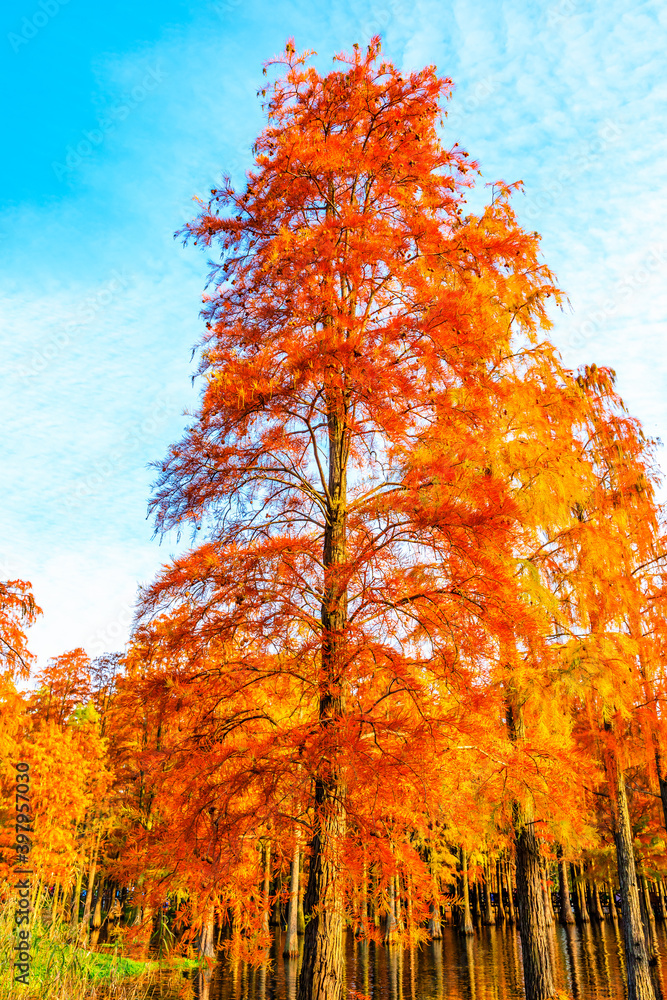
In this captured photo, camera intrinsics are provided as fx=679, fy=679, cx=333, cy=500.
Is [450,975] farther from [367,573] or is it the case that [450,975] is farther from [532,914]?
[367,573]

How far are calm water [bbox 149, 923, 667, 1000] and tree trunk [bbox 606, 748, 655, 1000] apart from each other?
8.50 ft

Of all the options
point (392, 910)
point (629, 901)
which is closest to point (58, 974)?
point (392, 910)

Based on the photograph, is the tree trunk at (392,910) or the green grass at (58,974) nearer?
the green grass at (58,974)

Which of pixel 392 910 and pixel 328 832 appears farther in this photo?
pixel 392 910

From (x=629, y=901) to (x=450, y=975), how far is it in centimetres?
1566

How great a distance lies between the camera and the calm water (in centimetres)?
2133

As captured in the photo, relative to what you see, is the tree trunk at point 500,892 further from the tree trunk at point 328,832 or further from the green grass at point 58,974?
the green grass at point 58,974

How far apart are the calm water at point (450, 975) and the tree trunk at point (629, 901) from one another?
8.50 feet

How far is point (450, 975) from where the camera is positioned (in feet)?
86.2

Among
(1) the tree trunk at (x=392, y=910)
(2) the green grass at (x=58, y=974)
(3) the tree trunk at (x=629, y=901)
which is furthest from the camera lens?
(3) the tree trunk at (x=629, y=901)

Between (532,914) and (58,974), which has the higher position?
(532,914)

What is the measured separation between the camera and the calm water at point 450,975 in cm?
2133

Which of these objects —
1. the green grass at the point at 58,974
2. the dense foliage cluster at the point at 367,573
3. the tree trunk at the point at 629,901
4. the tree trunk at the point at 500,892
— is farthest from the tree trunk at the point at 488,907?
the green grass at the point at 58,974

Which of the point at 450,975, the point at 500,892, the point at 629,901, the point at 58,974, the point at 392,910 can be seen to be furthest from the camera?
the point at 500,892
